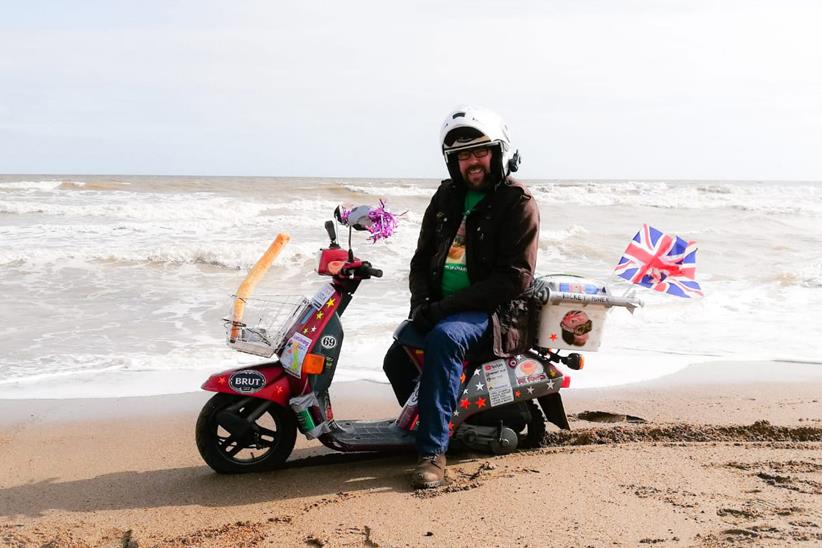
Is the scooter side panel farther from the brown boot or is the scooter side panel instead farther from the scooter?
the brown boot

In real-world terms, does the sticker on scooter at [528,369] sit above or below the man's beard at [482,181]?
below

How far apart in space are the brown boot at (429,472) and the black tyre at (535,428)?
700 mm

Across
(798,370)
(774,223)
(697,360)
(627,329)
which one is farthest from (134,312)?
(774,223)

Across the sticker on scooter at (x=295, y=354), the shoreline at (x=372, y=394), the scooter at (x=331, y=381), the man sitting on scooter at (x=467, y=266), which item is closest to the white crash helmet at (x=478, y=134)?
the man sitting on scooter at (x=467, y=266)

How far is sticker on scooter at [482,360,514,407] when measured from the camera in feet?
12.8

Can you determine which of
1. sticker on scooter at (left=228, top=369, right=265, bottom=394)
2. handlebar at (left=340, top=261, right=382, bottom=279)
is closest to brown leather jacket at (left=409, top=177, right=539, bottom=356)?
handlebar at (left=340, top=261, right=382, bottom=279)

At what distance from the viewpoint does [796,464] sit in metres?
3.66

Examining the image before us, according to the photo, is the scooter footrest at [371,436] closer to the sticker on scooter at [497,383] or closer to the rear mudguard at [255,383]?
the rear mudguard at [255,383]

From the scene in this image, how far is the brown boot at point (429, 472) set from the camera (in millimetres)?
3490

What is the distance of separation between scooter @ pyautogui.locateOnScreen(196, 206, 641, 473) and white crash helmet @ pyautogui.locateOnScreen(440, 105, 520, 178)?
628 millimetres

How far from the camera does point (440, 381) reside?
358 cm

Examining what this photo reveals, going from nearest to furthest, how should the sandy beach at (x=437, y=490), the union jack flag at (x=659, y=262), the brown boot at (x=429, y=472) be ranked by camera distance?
the sandy beach at (x=437, y=490), the brown boot at (x=429, y=472), the union jack flag at (x=659, y=262)

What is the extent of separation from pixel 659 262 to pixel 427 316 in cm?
126

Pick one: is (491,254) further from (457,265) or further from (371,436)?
(371,436)
